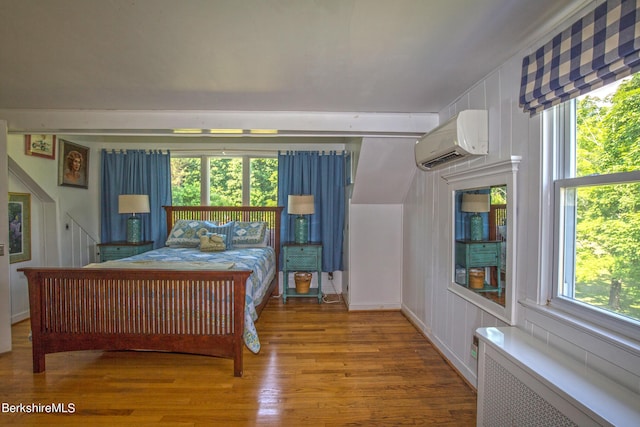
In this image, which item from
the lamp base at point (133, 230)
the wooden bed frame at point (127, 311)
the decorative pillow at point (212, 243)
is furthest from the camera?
the lamp base at point (133, 230)

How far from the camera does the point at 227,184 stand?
4.60 meters

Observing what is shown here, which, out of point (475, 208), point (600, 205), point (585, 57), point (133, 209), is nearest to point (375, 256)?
point (475, 208)

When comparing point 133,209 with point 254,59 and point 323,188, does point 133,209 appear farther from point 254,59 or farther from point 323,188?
point 254,59

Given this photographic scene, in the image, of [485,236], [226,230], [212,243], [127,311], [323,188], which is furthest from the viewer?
[323,188]

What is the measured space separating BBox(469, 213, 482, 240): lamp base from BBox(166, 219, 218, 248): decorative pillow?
323 centimetres

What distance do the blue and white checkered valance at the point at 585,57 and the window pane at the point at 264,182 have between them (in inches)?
136

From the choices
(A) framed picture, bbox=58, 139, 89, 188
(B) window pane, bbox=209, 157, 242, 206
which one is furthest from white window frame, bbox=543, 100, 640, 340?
(A) framed picture, bbox=58, 139, 89, 188

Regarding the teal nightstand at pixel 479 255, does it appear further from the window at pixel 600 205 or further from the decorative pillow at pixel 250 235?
the decorative pillow at pixel 250 235

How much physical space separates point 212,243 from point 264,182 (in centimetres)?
123

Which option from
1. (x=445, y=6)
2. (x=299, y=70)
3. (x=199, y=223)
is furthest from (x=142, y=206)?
(x=445, y=6)

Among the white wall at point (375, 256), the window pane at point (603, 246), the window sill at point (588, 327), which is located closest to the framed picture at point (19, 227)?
the white wall at point (375, 256)

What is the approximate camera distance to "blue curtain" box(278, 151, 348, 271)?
4.39 metres

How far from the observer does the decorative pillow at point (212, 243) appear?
3812 millimetres

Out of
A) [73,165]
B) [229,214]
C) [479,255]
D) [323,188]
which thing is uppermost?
[73,165]
